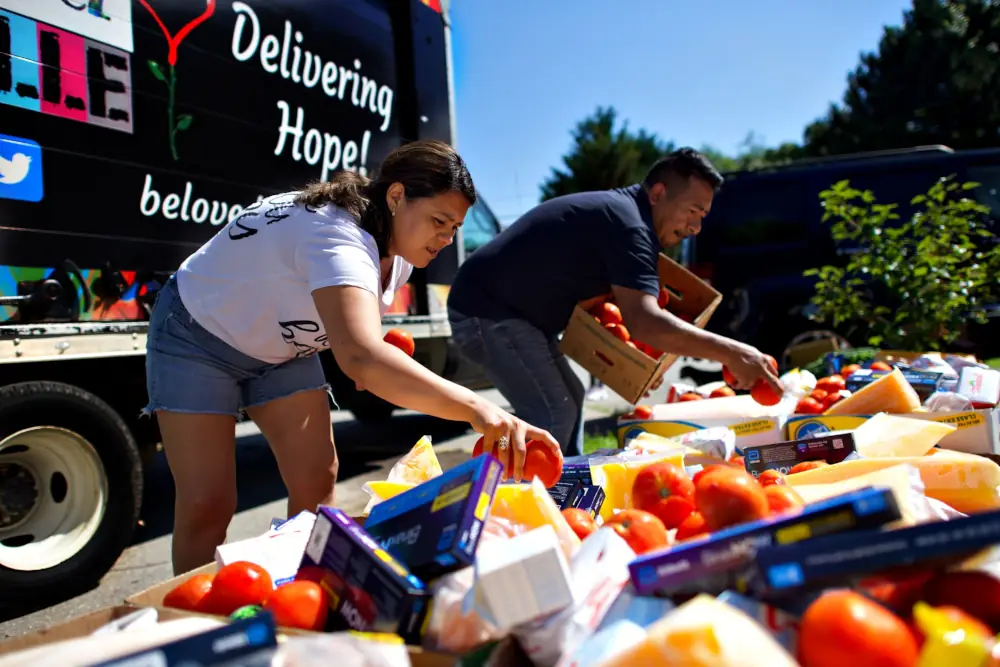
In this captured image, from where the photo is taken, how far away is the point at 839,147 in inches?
1293

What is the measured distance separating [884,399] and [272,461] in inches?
207

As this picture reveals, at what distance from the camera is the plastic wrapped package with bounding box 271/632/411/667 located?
3.23 feet

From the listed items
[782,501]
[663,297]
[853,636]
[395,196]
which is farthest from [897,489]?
[663,297]

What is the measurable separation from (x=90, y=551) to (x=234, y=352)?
6.09ft

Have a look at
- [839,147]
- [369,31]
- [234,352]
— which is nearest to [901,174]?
[369,31]

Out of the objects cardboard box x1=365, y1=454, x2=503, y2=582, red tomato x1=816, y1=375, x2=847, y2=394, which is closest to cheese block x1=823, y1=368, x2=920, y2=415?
red tomato x1=816, y1=375, x2=847, y2=394

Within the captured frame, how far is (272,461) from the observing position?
6.61m

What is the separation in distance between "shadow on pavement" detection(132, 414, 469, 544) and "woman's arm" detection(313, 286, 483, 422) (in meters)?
2.92

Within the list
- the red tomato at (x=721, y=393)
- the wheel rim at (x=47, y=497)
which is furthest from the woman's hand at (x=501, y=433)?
the wheel rim at (x=47, y=497)

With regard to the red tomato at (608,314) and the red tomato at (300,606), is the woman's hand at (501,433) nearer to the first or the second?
the red tomato at (300,606)

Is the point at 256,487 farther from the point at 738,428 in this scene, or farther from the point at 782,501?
the point at 782,501

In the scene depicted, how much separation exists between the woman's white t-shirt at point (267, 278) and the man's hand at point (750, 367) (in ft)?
4.57

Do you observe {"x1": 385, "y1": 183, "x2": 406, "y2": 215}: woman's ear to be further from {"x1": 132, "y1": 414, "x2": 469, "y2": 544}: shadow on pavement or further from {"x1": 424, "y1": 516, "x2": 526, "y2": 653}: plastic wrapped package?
{"x1": 132, "y1": 414, "x2": 469, "y2": 544}: shadow on pavement

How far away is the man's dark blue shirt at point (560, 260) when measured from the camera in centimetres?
309
